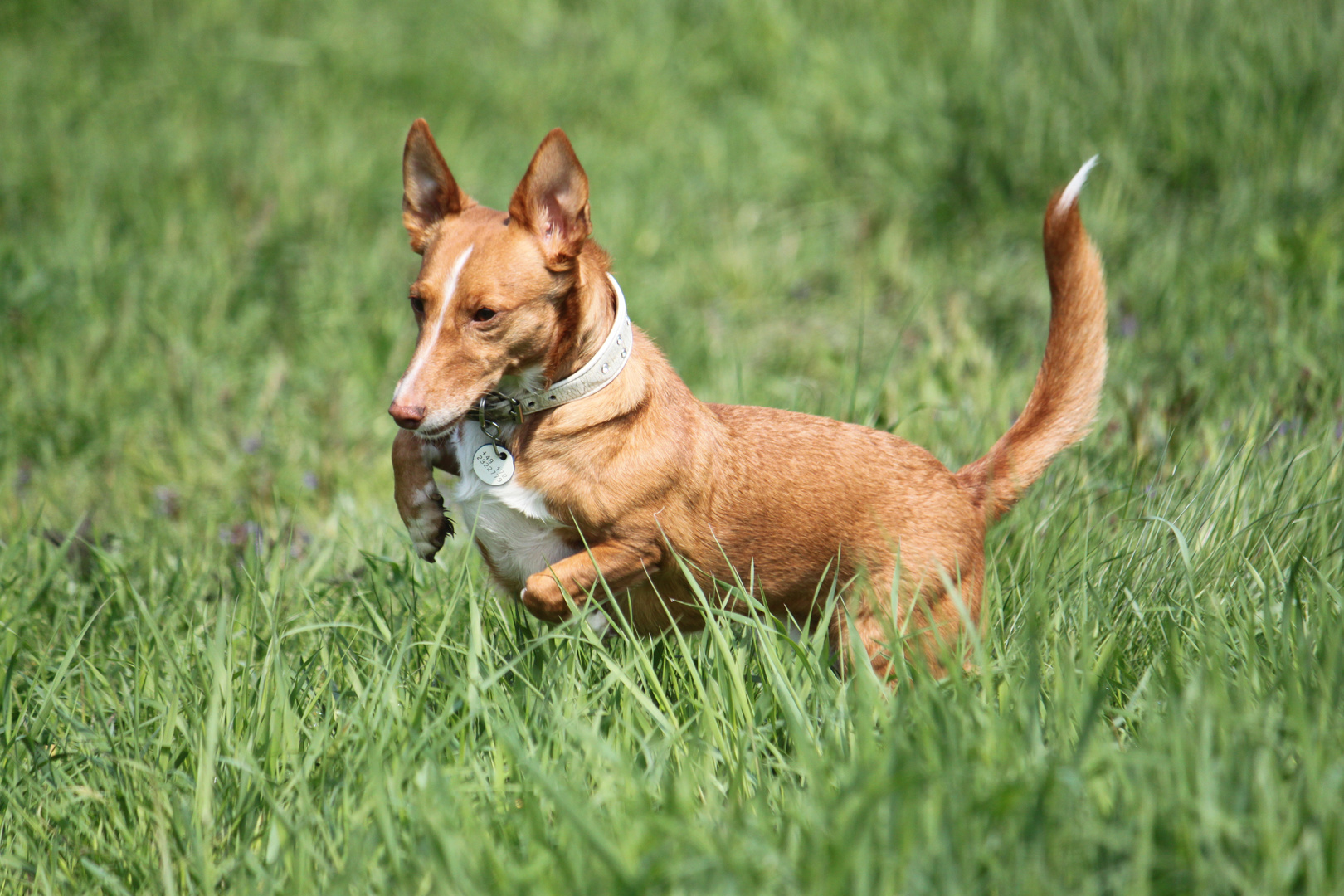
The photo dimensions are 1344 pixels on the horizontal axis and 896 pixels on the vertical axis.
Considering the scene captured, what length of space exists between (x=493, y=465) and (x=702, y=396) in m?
2.12

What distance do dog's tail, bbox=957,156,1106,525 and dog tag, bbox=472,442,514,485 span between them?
3.78 feet

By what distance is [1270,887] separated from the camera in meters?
1.48

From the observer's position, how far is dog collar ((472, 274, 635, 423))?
243cm

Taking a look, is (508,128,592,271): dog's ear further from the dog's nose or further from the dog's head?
the dog's nose

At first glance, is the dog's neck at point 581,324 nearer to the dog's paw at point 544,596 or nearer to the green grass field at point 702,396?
the dog's paw at point 544,596

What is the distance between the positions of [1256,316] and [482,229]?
10.4 feet

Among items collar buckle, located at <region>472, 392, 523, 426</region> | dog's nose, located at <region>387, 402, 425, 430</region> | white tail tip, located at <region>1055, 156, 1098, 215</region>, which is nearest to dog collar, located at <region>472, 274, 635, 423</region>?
collar buckle, located at <region>472, 392, 523, 426</region>

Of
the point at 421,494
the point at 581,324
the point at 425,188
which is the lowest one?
the point at 421,494

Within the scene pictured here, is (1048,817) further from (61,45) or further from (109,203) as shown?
(61,45)

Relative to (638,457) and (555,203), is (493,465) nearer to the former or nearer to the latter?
(638,457)

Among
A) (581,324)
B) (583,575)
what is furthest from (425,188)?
(583,575)

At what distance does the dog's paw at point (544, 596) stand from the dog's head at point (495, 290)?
38 centimetres

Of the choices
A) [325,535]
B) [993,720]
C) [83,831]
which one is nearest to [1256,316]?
[993,720]

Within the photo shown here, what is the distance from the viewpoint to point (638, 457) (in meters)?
2.43
